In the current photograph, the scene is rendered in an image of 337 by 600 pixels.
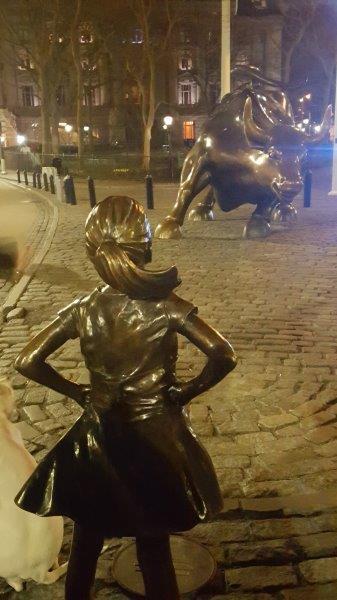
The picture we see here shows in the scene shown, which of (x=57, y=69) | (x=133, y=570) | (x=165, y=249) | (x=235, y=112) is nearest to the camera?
(x=133, y=570)

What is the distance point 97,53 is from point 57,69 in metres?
5.13

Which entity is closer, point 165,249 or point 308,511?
point 308,511

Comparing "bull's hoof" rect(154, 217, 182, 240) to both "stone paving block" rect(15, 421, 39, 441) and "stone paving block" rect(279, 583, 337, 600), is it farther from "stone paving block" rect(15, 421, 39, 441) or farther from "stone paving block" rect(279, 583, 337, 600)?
"stone paving block" rect(279, 583, 337, 600)

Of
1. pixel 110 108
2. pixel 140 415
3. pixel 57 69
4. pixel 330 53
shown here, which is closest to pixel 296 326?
Answer: pixel 140 415

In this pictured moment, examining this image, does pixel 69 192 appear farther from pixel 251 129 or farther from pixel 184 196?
pixel 251 129

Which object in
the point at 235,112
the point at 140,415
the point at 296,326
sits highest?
the point at 235,112

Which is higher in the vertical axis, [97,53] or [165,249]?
[97,53]

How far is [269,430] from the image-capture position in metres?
4.80

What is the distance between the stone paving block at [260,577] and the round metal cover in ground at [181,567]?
10cm

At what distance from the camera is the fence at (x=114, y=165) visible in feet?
111

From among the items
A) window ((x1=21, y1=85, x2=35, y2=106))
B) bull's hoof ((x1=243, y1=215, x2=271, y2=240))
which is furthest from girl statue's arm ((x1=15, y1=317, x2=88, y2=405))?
window ((x1=21, y1=85, x2=35, y2=106))

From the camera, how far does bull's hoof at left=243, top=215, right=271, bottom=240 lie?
43.4 ft

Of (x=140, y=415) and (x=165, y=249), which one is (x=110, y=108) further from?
(x=140, y=415)

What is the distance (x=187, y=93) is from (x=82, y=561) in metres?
70.0
